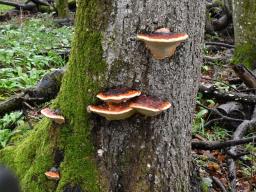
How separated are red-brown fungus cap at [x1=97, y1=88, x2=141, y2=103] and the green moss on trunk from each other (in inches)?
5.2

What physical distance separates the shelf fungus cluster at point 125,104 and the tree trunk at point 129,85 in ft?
0.32

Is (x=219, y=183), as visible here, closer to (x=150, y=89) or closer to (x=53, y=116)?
(x=150, y=89)

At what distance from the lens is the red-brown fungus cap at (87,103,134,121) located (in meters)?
2.42

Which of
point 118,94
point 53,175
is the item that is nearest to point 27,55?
point 53,175

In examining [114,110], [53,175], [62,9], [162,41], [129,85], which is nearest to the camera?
[162,41]

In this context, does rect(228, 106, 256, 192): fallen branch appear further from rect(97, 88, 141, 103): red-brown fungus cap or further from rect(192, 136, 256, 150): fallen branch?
rect(97, 88, 141, 103): red-brown fungus cap

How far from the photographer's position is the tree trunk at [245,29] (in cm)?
820

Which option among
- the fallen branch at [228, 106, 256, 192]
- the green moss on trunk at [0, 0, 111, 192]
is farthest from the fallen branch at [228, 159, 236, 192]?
the green moss on trunk at [0, 0, 111, 192]

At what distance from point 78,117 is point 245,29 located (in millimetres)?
6505

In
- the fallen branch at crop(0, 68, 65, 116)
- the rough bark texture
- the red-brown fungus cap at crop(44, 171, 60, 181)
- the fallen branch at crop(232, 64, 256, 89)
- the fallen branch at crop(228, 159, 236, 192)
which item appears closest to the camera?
the rough bark texture

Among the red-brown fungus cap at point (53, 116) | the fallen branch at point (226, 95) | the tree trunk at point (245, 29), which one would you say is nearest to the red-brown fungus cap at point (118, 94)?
the red-brown fungus cap at point (53, 116)

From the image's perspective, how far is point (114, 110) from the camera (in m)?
2.44

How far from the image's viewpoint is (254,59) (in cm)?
827

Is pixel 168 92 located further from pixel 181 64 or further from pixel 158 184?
pixel 158 184
